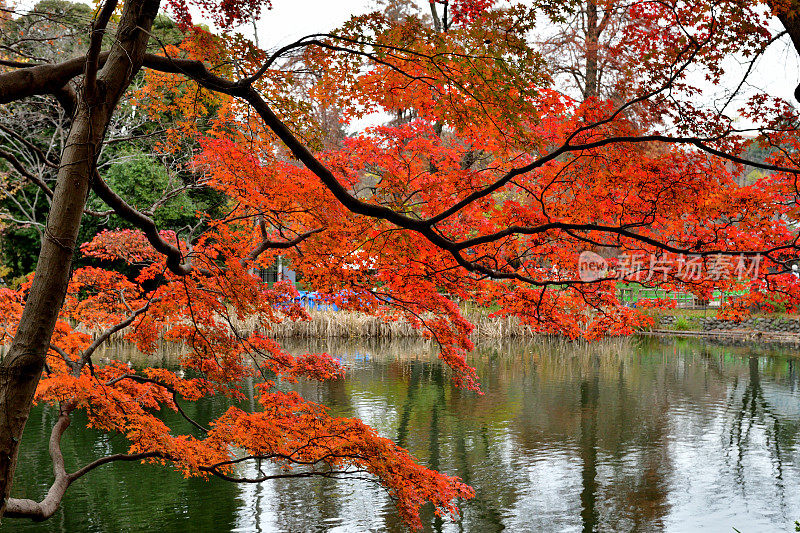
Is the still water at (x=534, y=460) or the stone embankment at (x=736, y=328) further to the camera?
the stone embankment at (x=736, y=328)

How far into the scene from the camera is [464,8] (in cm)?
571

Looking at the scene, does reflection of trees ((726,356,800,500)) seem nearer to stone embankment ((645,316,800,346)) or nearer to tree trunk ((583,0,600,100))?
stone embankment ((645,316,800,346))

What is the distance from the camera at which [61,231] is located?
314 cm

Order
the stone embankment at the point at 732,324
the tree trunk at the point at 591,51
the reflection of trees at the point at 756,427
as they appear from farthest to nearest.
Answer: the stone embankment at the point at 732,324 → the tree trunk at the point at 591,51 → the reflection of trees at the point at 756,427

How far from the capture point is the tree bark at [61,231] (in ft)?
10.0

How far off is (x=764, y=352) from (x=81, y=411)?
16.2 m

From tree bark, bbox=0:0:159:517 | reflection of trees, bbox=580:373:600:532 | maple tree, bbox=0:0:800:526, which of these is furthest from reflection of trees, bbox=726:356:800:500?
tree bark, bbox=0:0:159:517

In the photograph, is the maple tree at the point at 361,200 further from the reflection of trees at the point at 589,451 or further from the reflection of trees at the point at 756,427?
the reflection of trees at the point at 756,427

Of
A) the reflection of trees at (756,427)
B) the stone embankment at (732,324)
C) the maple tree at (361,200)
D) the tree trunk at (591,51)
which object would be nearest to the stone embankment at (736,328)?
the stone embankment at (732,324)

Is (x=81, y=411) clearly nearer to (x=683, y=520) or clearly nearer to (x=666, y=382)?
(x=683, y=520)

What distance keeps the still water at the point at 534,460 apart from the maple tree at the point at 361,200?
4.14 ft

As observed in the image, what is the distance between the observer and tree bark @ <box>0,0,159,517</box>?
306 cm

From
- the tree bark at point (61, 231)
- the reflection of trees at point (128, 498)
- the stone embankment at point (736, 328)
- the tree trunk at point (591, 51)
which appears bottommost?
the reflection of trees at point (128, 498)

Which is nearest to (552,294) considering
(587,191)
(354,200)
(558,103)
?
(587,191)
